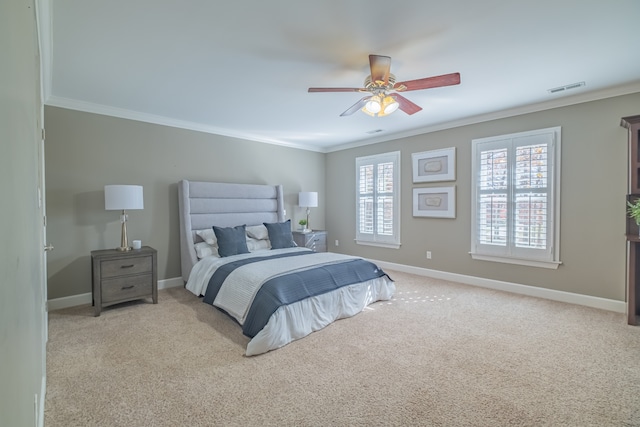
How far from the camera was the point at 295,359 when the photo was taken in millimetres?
2506

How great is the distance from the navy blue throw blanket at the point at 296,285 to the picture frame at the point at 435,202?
180 cm

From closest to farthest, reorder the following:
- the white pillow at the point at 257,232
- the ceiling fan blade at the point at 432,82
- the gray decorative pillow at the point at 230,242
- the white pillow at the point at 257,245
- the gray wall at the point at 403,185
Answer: the ceiling fan blade at the point at 432,82 < the gray wall at the point at 403,185 < the gray decorative pillow at the point at 230,242 < the white pillow at the point at 257,245 < the white pillow at the point at 257,232

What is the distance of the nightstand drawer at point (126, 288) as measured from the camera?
3.50 metres

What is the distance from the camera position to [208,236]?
446 cm

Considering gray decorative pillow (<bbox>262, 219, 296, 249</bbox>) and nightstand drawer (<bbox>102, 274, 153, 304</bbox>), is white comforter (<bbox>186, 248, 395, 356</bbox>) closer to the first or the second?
nightstand drawer (<bbox>102, 274, 153, 304</bbox>)

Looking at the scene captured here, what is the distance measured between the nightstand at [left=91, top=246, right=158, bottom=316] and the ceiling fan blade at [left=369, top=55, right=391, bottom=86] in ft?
10.9

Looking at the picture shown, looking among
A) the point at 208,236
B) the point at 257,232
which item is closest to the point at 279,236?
the point at 257,232

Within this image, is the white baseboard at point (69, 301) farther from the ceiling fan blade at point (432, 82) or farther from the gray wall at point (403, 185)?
the ceiling fan blade at point (432, 82)

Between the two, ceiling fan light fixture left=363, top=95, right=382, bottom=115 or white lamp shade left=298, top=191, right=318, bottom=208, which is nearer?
ceiling fan light fixture left=363, top=95, right=382, bottom=115

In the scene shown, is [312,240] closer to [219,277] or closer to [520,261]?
[219,277]

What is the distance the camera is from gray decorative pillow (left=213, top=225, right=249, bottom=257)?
418 cm

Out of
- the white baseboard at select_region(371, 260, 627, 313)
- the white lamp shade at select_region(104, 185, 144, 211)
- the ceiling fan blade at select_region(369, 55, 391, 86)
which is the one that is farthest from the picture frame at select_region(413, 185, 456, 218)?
the white lamp shade at select_region(104, 185, 144, 211)

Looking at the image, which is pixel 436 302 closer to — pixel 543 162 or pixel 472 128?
pixel 543 162

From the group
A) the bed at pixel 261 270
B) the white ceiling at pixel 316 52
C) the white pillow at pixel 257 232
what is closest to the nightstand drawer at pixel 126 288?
the bed at pixel 261 270
